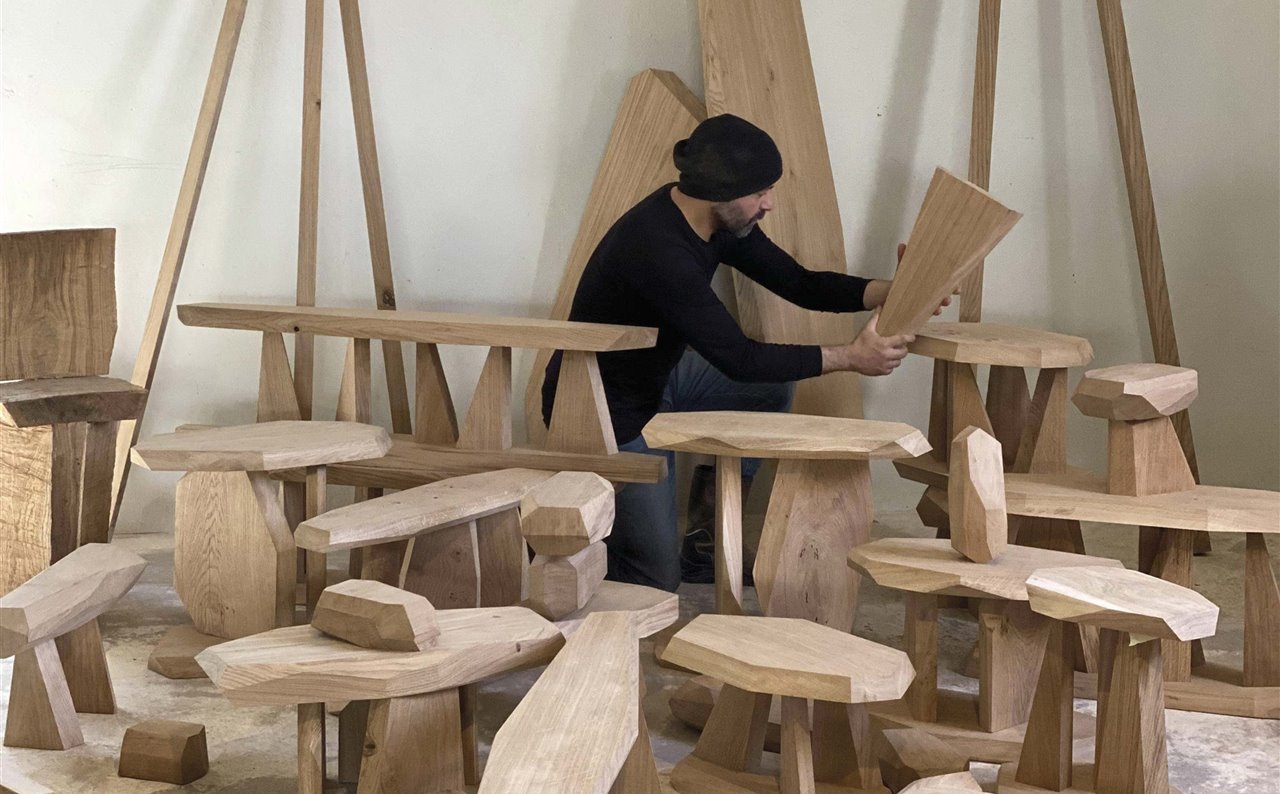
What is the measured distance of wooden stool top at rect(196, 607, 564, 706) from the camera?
2.01m

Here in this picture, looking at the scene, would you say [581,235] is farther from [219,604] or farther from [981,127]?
[219,604]

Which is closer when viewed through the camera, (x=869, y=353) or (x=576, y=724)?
(x=576, y=724)

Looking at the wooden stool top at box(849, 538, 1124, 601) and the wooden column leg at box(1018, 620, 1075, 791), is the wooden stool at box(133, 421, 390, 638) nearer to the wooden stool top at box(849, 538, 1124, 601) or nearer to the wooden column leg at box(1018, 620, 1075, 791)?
the wooden stool top at box(849, 538, 1124, 601)

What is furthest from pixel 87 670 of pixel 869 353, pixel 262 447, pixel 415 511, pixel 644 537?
pixel 869 353

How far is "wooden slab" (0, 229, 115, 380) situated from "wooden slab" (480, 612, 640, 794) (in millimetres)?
1720

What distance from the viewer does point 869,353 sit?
3.22 meters

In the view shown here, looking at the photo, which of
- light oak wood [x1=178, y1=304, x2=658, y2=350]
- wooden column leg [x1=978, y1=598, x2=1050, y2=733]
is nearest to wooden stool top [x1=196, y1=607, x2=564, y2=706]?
wooden column leg [x1=978, y1=598, x2=1050, y2=733]

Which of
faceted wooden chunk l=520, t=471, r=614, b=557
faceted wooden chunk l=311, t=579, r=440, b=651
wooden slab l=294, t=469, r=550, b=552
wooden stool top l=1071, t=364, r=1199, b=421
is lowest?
faceted wooden chunk l=311, t=579, r=440, b=651

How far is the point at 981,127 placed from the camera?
385 cm

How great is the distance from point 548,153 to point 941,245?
4.93 feet

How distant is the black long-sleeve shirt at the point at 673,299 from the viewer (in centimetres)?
327

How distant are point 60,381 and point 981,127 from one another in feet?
8.82

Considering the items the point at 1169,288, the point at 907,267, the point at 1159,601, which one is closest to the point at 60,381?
the point at 907,267

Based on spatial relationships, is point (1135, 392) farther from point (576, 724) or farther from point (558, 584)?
point (576, 724)
